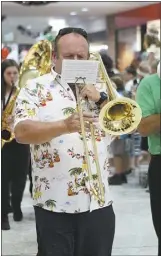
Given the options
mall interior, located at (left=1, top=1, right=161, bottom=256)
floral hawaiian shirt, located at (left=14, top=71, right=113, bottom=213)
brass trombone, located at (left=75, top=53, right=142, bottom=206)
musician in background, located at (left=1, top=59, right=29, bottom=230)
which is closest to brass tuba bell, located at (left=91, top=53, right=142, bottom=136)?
brass trombone, located at (left=75, top=53, right=142, bottom=206)

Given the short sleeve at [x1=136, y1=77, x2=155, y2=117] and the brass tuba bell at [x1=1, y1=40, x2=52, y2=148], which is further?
the brass tuba bell at [x1=1, y1=40, x2=52, y2=148]

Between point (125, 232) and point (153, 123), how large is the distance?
1.63 metres

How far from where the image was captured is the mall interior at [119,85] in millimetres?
3627

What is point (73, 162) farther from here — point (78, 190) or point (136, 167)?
point (136, 167)

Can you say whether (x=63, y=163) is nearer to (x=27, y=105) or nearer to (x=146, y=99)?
(x=27, y=105)

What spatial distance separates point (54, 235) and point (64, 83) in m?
0.55

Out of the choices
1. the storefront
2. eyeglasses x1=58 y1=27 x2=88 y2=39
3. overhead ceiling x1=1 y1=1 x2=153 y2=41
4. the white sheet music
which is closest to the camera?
the white sheet music

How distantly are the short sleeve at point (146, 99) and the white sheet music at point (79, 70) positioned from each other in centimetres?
72

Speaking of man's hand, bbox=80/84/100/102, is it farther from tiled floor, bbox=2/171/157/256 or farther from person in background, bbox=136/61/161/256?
tiled floor, bbox=2/171/157/256

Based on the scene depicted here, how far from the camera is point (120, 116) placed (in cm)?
181

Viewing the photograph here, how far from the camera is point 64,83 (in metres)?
1.82

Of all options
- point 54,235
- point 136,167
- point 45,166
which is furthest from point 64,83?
point 136,167

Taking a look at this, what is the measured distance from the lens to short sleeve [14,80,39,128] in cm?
182

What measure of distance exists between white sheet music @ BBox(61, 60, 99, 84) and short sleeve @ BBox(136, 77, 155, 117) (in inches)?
28.4
